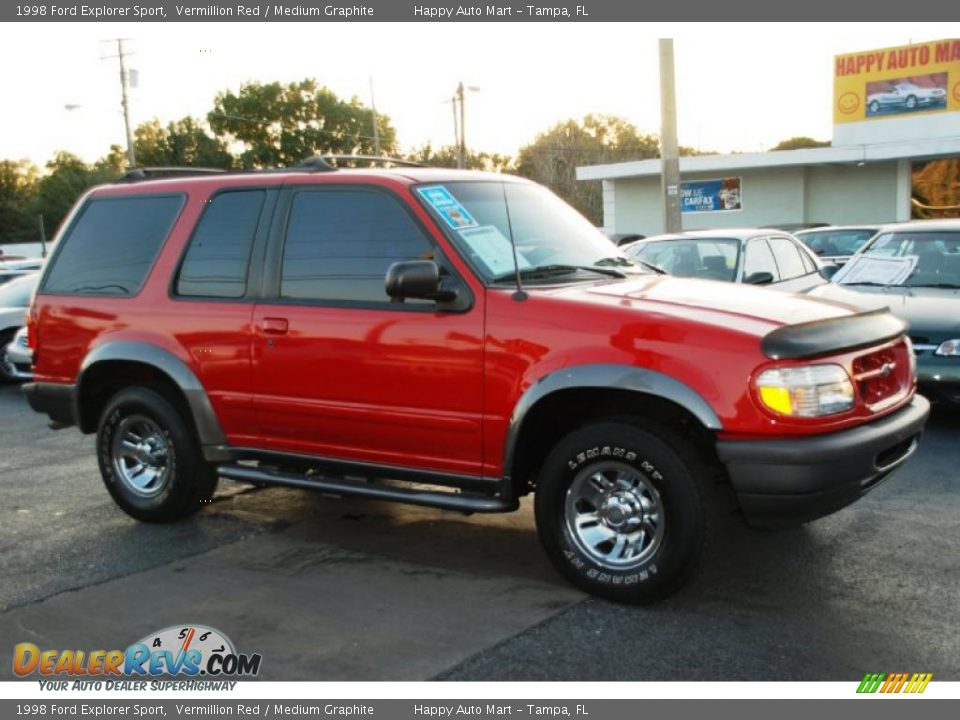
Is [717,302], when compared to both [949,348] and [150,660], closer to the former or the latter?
[150,660]

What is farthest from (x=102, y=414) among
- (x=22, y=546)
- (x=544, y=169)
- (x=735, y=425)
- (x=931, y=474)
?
(x=544, y=169)

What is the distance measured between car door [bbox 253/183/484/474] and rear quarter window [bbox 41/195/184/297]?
96 centimetres

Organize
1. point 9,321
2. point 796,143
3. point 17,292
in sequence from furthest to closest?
point 796,143
point 17,292
point 9,321

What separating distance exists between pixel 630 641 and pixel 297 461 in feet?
7.12

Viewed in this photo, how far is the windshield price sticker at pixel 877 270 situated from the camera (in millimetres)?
8938

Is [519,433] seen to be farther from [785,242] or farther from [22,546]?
[785,242]

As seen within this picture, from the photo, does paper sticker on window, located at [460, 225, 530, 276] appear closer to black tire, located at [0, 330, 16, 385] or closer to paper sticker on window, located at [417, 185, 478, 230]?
paper sticker on window, located at [417, 185, 478, 230]

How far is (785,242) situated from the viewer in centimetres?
1057

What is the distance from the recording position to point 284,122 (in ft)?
197

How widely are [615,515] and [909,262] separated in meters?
5.87

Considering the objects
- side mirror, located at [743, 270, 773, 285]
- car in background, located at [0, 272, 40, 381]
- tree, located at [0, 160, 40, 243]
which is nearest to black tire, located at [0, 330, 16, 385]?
car in background, located at [0, 272, 40, 381]

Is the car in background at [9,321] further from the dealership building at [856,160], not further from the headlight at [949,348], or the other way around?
the dealership building at [856,160]

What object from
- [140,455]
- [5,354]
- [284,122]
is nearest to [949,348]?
[140,455]

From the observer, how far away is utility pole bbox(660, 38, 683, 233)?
1377 cm
